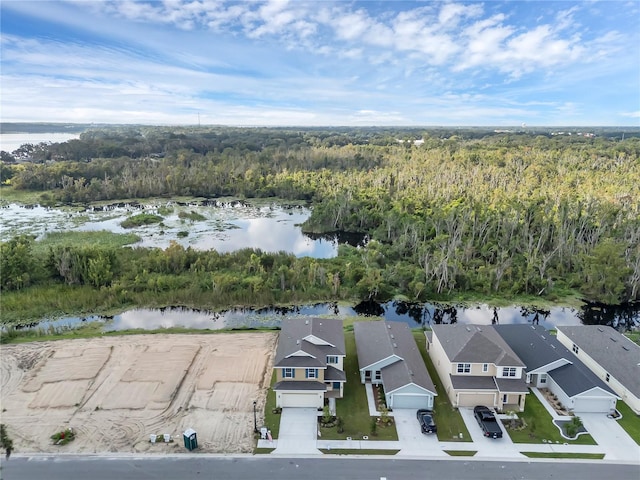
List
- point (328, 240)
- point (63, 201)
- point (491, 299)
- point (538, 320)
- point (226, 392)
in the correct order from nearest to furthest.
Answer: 1. point (226, 392)
2. point (538, 320)
3. point (491, 299)
4. point (328, 240)
5. point (63, 201)

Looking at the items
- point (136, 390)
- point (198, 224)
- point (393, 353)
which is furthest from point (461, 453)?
point (198, 224)

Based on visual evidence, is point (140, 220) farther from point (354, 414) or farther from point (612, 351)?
point (612, 351)

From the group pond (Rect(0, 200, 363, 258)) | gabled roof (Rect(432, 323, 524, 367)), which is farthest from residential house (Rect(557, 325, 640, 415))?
pond (Rect(0, 200, 363, 258))

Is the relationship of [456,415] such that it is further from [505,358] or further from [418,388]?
[505,358]

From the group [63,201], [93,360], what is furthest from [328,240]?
[63,201]

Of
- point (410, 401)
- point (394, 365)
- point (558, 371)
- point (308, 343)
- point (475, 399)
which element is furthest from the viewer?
point (558, 371)

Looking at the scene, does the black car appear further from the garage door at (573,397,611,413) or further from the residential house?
the residential house
